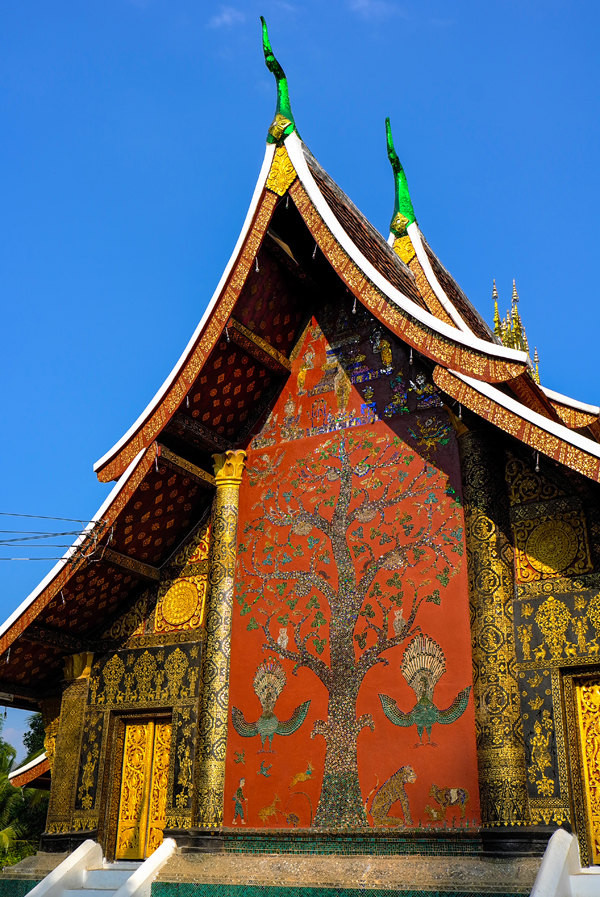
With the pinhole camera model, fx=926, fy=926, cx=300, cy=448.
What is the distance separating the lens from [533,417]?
600 centimetres

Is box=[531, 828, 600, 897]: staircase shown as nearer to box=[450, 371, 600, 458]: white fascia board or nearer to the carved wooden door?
box=[450, 371, 600, 458]: white fascia board

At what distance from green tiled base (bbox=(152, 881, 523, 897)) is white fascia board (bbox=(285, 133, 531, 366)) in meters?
3.30

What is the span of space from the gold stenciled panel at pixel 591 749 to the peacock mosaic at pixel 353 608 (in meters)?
0.69

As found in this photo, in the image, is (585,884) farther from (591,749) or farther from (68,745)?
(68,745)

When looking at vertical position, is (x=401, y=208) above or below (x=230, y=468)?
above

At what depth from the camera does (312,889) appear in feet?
19.6

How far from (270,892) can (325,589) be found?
2.15 meters

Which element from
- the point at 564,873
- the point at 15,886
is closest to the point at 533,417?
the point at 564,873

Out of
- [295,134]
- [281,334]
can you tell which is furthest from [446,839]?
[295,134]

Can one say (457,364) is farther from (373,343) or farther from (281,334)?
(281,334)

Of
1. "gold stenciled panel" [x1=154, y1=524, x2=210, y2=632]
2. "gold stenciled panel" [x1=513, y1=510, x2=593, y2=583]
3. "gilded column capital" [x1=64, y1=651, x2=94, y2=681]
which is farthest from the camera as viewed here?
"gilded column capital" [x1=64, y1=651, x2=94, y2=681]

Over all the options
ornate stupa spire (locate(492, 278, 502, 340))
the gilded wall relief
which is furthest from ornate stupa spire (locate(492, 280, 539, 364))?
the gilded wall relief

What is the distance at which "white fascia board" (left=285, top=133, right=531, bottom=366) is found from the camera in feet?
19.9

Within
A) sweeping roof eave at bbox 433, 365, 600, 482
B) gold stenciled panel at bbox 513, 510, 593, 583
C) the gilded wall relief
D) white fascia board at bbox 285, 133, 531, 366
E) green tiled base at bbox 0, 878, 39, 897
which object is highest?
white fascia board at bbox 285, 133, 531, 366
